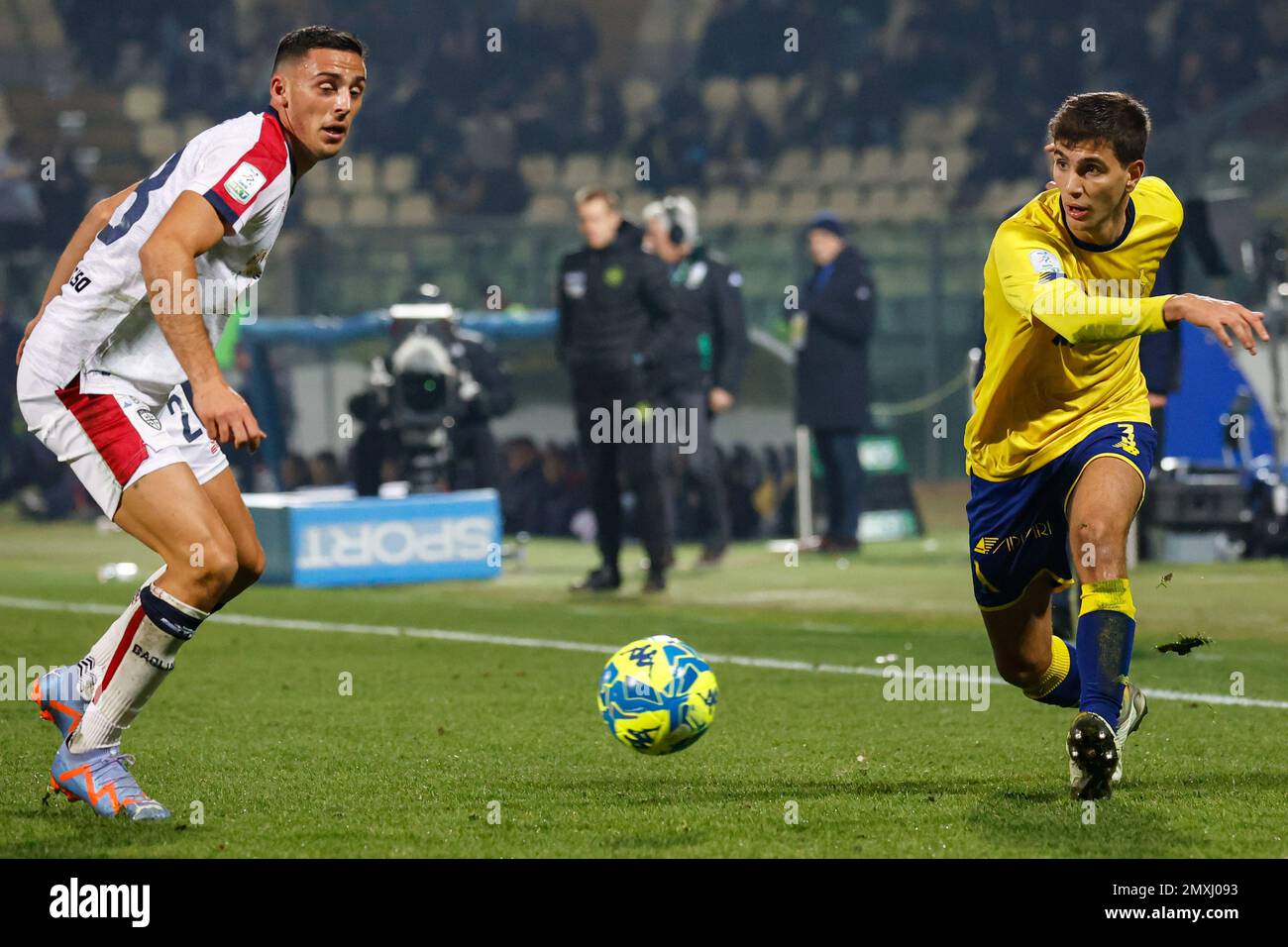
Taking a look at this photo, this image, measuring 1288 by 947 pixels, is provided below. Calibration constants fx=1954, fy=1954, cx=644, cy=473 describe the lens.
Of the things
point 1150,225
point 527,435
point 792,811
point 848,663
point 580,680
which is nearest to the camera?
point 792,811

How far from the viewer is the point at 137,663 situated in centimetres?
503

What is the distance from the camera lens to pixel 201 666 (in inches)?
336

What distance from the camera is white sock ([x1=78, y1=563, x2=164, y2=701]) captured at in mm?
5094

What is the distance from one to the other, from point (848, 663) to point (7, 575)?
7331 mm

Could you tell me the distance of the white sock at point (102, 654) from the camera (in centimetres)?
509

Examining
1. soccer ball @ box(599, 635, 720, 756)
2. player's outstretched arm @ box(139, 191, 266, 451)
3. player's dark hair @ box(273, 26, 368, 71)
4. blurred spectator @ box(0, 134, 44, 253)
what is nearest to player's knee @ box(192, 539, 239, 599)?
player's outstretched arm @ box(139, 191, 266, 451)

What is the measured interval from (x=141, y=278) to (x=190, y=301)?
1.26 feet

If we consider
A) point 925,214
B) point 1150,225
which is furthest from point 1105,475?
point 925,214

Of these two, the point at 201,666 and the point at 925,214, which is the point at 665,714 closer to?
the point at 201,666

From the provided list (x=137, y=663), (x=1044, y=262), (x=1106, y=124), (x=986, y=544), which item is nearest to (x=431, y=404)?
(x=986, y=544)

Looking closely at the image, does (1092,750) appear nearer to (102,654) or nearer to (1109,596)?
(1109,596)

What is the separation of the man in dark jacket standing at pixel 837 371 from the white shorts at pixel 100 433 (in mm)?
9664

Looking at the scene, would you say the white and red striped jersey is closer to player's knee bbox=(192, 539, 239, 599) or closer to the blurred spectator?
player's knee bbox=(192, 539, 239, 599)

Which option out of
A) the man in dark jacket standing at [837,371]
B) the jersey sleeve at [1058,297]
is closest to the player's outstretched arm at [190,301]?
the jersey sleeve at [1058,297]
